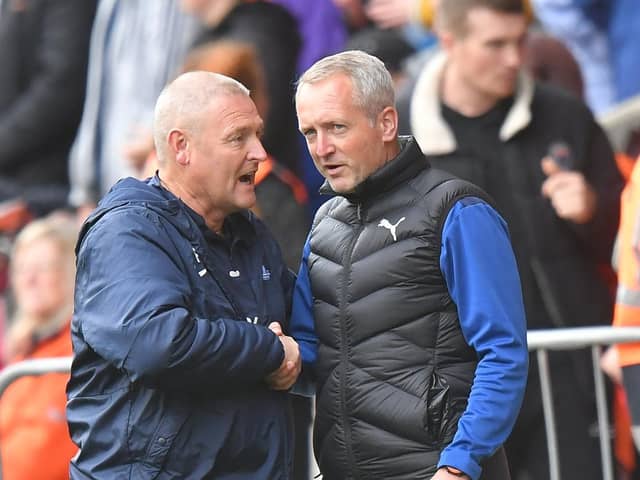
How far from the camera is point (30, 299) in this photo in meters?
7.28

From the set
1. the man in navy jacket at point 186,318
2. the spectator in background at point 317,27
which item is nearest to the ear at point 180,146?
the man in navy jacket at point 186,318

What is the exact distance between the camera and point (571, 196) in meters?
5.93

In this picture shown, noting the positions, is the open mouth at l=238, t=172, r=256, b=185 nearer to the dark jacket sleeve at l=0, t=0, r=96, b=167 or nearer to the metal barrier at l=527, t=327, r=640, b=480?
the metal barrier at l=527, t=327, r=640, b=480

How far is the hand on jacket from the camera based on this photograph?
4.23m

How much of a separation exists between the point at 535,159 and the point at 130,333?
256 cm

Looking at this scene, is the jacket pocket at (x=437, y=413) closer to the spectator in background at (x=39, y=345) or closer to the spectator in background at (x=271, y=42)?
the spectator in background at (x=39, y=345)

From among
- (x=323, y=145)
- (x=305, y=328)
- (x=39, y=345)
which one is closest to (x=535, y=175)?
(x=305, y=328)

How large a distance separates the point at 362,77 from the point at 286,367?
2.63ft

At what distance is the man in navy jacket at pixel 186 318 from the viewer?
4.03m

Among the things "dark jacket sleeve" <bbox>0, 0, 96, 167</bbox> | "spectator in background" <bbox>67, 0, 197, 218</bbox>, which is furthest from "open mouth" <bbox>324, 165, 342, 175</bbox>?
"dark jacket sleeve" <bbox>0, 0, 96, 167</bbox>

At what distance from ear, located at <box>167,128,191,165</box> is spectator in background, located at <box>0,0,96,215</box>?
13.0 ft

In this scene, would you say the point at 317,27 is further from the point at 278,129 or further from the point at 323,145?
the point at 323,145

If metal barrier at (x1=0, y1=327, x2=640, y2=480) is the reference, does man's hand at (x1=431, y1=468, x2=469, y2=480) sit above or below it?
above

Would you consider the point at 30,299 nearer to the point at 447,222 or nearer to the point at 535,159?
the point at 535,159
